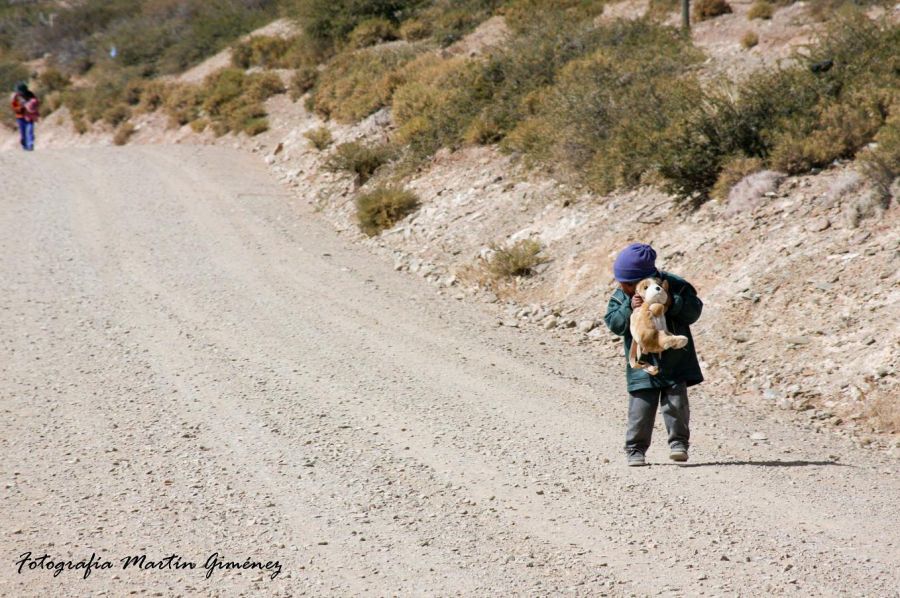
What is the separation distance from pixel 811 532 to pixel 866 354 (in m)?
3.65

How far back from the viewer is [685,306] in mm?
6164

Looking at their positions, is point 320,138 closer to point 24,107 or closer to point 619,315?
point 24,107

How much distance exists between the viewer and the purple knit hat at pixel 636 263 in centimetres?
611

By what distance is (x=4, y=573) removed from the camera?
522 cm

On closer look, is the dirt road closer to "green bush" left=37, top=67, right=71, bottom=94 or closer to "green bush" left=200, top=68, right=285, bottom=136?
"green bush" left=200, top=68, right=285, bottom=136

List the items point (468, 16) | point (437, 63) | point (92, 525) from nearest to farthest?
point (92, 525), point (437, 63), point (468, 16)

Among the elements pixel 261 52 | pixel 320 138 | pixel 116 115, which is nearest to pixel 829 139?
pixel 320 138

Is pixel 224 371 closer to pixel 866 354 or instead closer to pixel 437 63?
pixel 866 354

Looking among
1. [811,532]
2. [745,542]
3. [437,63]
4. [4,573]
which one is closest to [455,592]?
[745,542]

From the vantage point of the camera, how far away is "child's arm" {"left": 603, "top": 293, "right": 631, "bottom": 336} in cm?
632

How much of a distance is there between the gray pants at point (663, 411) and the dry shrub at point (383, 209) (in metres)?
10.4

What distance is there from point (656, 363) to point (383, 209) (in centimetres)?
1080

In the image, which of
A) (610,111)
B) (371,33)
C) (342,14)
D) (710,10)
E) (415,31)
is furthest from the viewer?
(342,14)

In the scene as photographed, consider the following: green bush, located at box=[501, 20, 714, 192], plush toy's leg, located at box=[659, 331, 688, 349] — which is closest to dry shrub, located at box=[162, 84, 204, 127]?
green bush, located at box=[501, 20, 714, 192]
